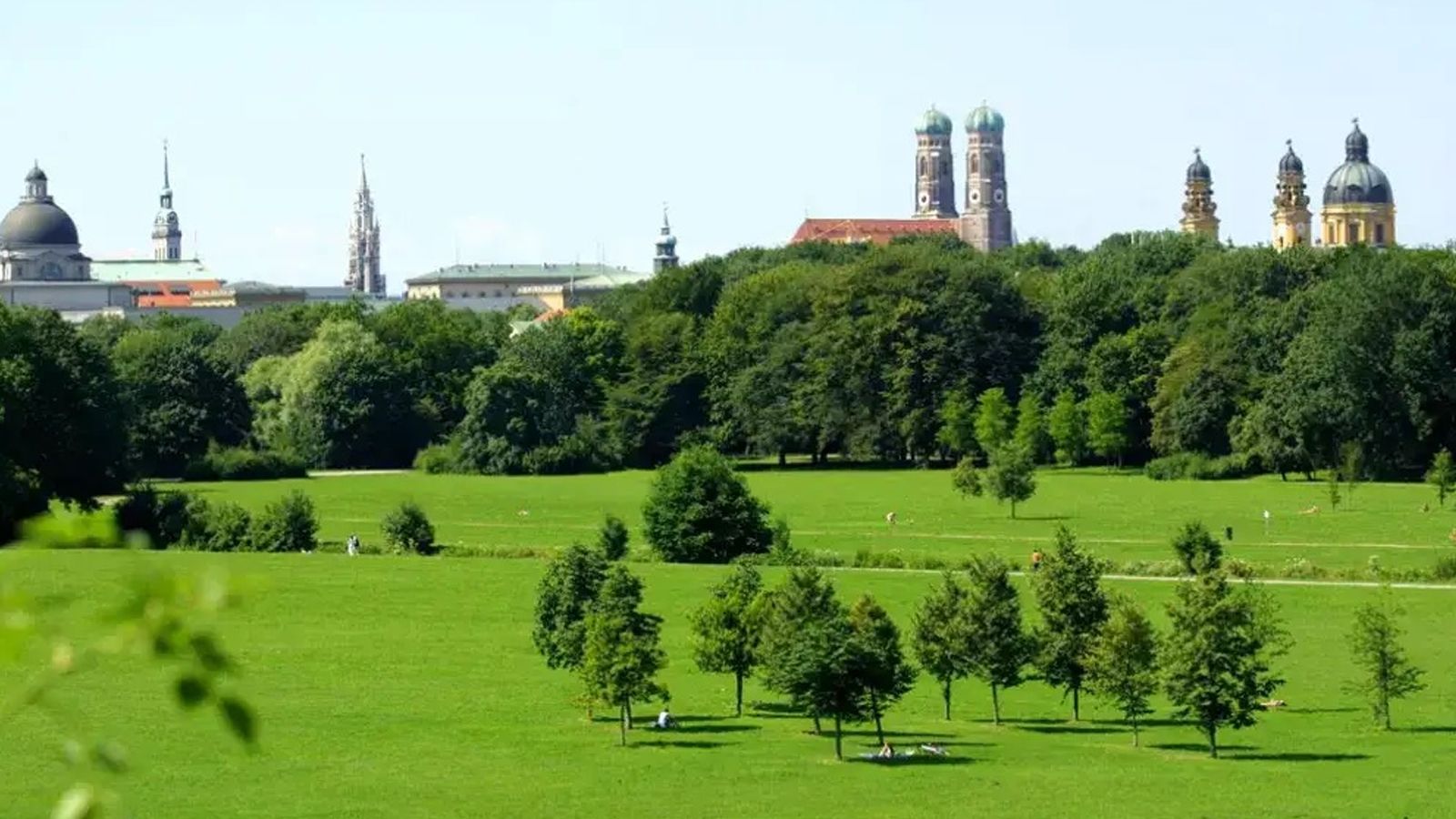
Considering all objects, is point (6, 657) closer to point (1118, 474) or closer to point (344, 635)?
point (344, 635)

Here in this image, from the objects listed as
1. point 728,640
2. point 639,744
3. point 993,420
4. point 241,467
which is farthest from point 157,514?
point 993,420

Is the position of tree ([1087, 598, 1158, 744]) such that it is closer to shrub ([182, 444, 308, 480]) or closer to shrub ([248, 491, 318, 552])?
shrub ([248, 491, 318, 552])

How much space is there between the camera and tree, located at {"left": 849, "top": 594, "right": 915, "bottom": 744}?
37750mm

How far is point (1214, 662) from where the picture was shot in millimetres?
37219

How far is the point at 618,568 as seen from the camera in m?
43.5

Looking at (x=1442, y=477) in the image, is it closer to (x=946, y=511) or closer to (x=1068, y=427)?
(x=946, y=511)

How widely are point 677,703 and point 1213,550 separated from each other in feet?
52.9

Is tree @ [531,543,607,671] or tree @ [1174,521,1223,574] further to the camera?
tree @ [1174,521,1223,574]

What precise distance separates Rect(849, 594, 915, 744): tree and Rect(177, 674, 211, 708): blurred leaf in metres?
33.6

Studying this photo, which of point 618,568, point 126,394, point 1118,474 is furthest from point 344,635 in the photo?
point 1118,474

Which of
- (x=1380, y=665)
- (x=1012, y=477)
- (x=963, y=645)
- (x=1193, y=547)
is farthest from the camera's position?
(x=1012, y=477)

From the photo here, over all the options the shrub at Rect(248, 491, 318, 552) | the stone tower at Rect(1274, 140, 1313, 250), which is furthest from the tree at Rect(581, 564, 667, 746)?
the stone tower at Rect(1274, 140, 1313, 250)

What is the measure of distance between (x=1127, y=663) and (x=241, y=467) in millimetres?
64187

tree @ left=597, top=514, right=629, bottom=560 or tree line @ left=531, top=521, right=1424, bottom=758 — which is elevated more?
tree @ left=597, top=514, right=629, bottom=560
